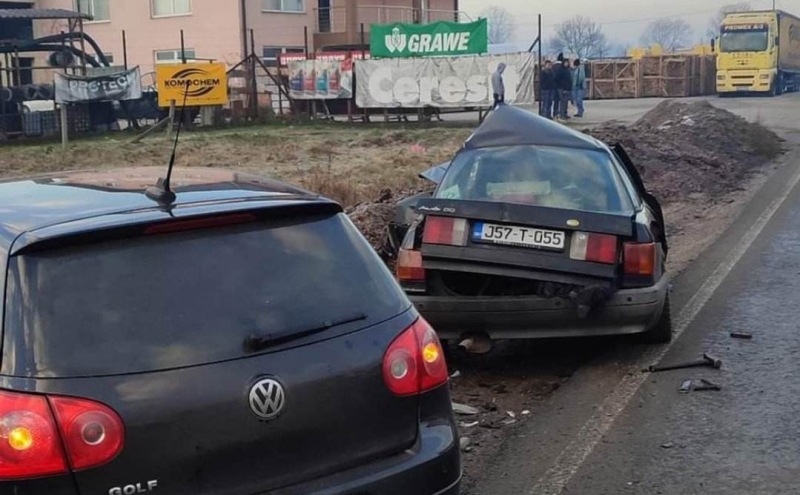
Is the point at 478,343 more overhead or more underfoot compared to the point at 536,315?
more underfoot

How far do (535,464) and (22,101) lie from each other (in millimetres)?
26596

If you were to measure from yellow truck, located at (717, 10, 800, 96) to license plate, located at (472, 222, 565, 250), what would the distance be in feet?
151

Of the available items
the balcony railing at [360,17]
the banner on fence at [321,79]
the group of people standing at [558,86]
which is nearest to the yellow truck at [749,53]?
the balcony railing at [360,17]

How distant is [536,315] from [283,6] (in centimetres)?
4161

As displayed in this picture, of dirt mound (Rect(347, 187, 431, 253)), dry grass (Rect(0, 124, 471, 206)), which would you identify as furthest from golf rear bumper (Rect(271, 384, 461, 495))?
dry grass (Rect(0, 124, 471, 206))

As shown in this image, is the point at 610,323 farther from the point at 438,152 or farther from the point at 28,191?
the point at 438,152

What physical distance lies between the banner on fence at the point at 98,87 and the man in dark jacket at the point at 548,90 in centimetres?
1221

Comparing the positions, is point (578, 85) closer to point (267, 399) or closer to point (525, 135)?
point (525, 135)

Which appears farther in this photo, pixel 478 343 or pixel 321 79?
pixel 321 79

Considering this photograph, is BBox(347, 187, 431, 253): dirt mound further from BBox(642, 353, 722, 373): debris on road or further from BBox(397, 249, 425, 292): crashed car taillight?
BBox(642, 353, 722, 373): debris on road

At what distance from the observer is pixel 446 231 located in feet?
22.4

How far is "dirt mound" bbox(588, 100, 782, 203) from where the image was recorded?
647 inches

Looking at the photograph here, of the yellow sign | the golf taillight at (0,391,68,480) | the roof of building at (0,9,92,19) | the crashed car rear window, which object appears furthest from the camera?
the roof of building at (0,9,92,19)

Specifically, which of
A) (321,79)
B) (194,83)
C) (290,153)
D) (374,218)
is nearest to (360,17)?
(321,79)
